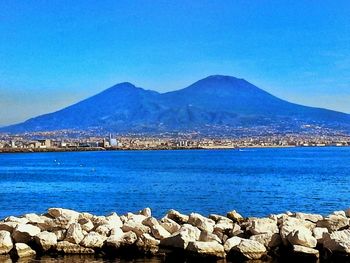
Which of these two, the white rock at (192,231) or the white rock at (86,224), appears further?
the white rock at (86,224)

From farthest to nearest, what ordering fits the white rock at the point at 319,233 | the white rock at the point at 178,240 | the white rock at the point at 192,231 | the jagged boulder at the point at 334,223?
the jagged boulder at the point at 334,223 < the white rock at the point at 192,231 < the white rock at the point at 319,233 < the white rock at the point at 178,240

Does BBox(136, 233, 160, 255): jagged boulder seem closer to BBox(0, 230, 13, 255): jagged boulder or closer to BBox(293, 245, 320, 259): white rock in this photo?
BBox(0, 230, 13, 255): jagged boulder

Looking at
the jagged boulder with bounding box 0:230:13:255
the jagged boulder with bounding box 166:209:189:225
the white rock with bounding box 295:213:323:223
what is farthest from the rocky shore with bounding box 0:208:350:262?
the jagged boulder with bounding box 166:209:189:225

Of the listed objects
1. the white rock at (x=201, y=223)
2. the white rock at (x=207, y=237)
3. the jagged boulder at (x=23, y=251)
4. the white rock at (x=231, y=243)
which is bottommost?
the jagged boulder at (x=23, y=251)

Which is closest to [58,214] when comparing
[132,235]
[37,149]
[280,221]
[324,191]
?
[132,235]

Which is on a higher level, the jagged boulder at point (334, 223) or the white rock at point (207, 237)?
the jagged boulder at point (334, 223)

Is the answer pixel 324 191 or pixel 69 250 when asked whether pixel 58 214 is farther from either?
pixel 324 191

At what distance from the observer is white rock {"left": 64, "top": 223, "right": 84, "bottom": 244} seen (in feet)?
52.0

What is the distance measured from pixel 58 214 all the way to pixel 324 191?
2343 centimetres

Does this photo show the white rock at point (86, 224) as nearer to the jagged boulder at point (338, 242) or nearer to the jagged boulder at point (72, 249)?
the jagged boulder at point (72, 249)

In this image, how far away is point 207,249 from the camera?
48.4ft

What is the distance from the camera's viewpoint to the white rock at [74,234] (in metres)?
15.9

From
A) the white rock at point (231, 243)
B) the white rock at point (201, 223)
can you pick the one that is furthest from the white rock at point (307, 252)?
the white rock at point (201, 223)

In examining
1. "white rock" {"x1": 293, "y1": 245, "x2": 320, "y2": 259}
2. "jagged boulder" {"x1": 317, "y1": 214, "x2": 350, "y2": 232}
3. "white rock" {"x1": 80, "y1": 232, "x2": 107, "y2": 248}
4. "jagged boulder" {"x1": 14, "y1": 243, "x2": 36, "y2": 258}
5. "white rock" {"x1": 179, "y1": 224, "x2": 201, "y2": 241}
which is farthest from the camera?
"jagged boulder" {"x1": 317, "y1": 214, "x2": 350, "y2": 232}
